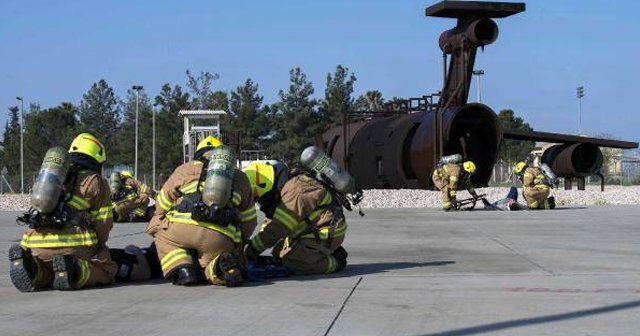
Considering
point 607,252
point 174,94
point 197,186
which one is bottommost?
point 607,252

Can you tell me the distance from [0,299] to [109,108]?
289ft

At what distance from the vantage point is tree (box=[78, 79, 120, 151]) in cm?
8838

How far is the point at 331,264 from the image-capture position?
337 inches

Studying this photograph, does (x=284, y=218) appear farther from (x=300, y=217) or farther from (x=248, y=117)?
(x=248, y=117)

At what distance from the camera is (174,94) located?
74438 mm

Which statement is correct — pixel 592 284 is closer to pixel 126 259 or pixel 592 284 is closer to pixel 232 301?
pixel 232 301

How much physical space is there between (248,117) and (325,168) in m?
61.3

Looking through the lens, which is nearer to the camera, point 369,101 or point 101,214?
point 101,214

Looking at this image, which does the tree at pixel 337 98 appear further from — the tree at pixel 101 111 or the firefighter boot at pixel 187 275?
the firefighter boot at pixel 187 275

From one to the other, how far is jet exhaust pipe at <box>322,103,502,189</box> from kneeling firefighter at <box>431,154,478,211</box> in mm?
2600

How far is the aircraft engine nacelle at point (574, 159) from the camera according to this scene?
3212 cm

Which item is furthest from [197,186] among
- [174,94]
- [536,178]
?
[174,94]

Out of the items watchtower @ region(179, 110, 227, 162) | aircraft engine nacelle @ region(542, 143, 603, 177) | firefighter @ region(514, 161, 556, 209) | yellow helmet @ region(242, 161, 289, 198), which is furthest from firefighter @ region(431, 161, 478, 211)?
yellow helmet @ region(242, 161, 289, 198)

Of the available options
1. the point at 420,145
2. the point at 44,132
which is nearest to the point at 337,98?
the point at 44,132
